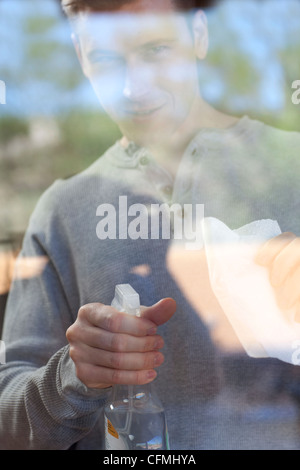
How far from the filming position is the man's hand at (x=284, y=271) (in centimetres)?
113

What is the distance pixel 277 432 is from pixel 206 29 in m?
0.89

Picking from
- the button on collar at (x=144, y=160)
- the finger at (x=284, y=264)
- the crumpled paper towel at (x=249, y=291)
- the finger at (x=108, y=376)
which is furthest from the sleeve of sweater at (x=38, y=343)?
the finger at (x=284, y=264)

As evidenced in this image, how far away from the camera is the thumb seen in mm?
1109

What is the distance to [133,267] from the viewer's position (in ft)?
4.11

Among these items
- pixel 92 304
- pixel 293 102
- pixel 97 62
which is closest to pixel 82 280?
pixel 92 304

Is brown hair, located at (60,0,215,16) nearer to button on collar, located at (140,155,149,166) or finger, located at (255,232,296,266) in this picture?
button on collar, located at (140,155,149,166)

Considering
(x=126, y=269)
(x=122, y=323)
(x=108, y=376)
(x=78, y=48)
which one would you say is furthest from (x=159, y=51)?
(x=108, y=376)

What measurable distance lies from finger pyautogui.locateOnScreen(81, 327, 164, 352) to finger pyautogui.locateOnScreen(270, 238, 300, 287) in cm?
26

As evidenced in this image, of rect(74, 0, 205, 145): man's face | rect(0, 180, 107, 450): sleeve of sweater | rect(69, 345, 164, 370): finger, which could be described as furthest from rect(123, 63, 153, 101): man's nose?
rect(69, 345, 164, 370): finger

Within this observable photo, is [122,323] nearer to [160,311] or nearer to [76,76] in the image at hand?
[160,311]

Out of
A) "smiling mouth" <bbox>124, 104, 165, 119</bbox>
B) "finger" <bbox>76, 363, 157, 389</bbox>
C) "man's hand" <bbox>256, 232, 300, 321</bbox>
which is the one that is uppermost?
"smiling mouth" <bbox>124, 104, 165, 119</bbox>

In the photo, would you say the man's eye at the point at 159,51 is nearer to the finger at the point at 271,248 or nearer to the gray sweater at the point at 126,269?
the gray sweater at the point at 126,269

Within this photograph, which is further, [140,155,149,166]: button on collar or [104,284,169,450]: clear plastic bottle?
[140,155,149,166]: button on collar

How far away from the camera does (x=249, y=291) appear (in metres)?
1.15
